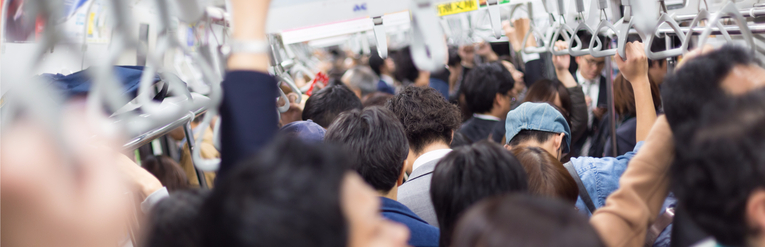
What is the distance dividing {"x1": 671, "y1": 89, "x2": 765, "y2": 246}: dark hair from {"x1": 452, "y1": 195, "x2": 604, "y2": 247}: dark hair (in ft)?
0.65

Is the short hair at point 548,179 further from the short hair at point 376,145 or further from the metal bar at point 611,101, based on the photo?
the metal bar at point 611,101

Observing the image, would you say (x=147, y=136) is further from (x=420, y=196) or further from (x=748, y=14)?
(x=748, y=14)

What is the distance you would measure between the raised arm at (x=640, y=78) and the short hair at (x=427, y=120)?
0.67 m

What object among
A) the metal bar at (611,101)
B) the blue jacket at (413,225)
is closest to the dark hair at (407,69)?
the metal bar at (611,101)

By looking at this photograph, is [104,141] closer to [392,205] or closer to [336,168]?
[336,168]

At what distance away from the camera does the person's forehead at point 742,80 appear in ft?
2.82

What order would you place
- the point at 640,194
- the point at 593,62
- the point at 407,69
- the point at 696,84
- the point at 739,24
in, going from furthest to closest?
the point at 407,69 < the point at 593,62 < the point at 739,24 < the point at 640,194 < the point at 696,84

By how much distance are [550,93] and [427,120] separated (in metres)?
0.96

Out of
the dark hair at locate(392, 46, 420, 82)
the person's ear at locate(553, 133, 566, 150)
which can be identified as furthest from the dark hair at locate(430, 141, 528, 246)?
the dark hair at locate(392, 46, 420, 82)

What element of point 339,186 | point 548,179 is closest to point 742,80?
point 548,179

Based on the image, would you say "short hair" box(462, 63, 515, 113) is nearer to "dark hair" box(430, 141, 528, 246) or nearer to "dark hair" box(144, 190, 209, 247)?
"dark hair" box(430, 141, 528, 246)

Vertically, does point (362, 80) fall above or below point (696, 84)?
below

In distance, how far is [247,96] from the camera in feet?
2.53

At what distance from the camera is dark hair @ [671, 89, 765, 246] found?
0.71 m
